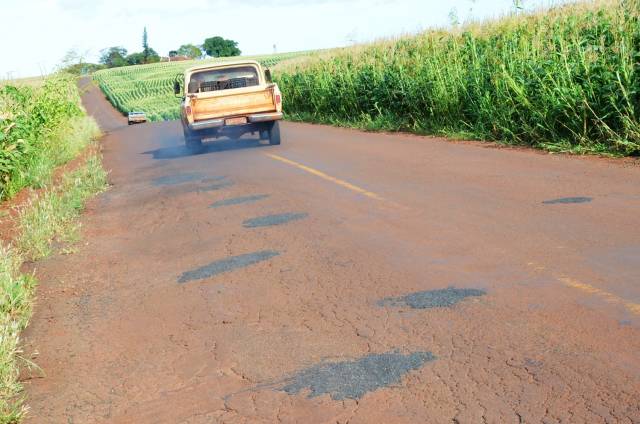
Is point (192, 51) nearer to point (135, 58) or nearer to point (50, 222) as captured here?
point (135, 58)

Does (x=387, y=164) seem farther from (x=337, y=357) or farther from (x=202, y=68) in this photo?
(x=337, y=357)

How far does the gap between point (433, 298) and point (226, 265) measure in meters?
2.37

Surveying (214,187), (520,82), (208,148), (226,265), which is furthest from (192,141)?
(226,265)

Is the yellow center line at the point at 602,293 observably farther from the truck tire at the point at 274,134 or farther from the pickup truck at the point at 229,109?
the truck tire at the point at 274,134

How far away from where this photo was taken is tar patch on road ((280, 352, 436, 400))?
4.35 metres

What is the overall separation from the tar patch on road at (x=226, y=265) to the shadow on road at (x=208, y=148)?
11.8 metres

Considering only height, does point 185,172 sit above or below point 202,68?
below

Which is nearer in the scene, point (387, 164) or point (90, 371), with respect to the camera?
point (90, 371)

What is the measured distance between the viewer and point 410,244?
739 cm

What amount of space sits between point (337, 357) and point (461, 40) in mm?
17452

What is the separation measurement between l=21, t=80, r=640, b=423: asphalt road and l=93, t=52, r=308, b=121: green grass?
5204 centimetres

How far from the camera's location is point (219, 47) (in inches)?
7131

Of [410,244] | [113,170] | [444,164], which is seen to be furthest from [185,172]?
[410,244]

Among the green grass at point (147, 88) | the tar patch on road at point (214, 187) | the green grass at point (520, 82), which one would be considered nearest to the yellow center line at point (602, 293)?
the green grass at point (520, 82)
